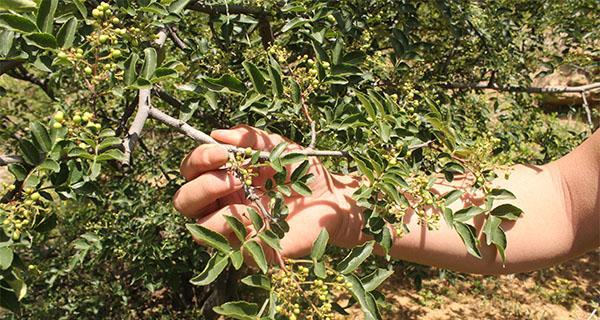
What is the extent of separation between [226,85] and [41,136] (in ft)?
1.54

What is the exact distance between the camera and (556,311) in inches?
181

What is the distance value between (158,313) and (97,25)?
9.96 ft

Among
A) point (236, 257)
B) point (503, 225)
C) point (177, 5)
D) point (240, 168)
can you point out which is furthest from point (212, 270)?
point (503, 225)

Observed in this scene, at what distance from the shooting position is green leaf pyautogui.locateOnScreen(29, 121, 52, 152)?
1114 millimetres

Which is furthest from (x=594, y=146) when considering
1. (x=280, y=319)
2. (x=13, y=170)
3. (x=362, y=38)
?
(x=13, y=170)

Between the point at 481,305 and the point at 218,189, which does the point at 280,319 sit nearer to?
the point at 218,189

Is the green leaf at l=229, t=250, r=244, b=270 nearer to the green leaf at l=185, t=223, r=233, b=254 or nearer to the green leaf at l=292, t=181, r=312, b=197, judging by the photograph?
the green leaf at l=185, t=223, r=233, b=254

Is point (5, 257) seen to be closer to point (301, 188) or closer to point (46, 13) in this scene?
point (46, 13)

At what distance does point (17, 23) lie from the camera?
1055mm

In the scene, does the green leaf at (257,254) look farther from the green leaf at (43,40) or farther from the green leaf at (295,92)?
the green leaf at (43,40)

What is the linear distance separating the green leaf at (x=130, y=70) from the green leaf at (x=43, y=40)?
0.16m

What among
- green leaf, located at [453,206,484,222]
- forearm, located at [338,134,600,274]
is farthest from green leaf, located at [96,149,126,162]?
green leaf, located at [453,206,484,222]

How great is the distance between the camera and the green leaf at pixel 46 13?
3.64 ft

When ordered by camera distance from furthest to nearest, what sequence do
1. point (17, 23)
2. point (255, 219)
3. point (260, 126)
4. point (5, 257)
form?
point (260, 126) → point (255, 219) → point (17, 23) → point (5, 257)
